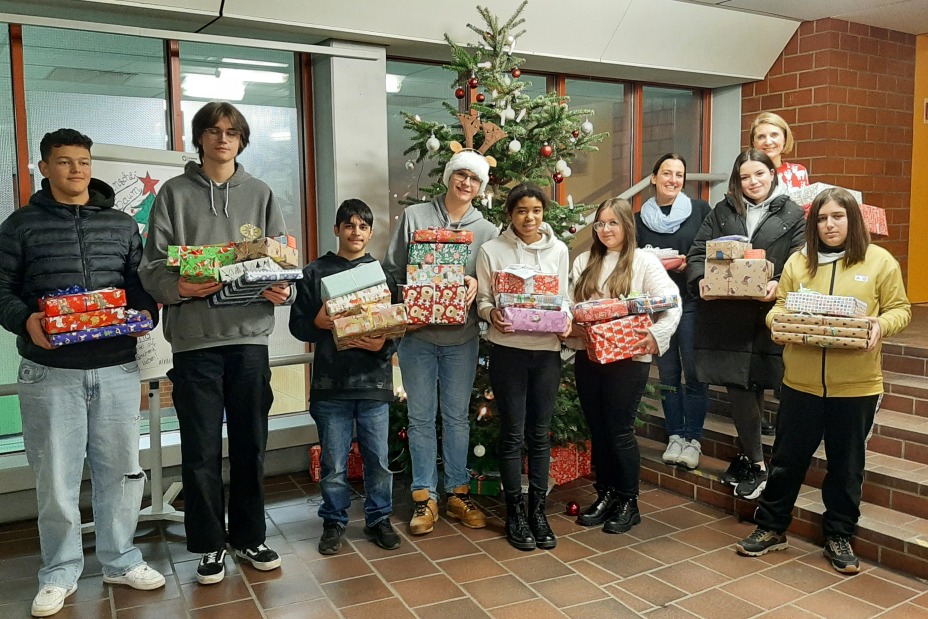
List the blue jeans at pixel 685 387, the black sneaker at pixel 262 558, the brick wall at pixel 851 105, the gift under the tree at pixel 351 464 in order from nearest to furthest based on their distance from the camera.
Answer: the black sneaker at pixel 262 558 → the blue jeans at pixel 685 387 → the gift under the tree at pixel 351 464 → the brick wall at pixel 851 105

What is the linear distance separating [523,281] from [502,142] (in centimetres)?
101

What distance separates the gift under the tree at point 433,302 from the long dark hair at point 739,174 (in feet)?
4.44

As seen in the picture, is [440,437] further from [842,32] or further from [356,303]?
[842,32]

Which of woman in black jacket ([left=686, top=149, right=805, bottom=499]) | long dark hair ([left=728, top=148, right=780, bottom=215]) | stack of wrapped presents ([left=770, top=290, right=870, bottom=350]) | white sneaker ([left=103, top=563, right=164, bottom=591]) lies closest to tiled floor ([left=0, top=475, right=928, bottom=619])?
white sneaker ([left=103, top=563, right=164, bottom=591])

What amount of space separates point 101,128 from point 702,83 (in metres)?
4.52

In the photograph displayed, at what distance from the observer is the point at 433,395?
→ 378 cm

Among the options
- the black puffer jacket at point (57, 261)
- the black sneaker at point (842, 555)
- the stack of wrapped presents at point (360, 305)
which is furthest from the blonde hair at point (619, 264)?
the black puffer jacket at point (57, 261)

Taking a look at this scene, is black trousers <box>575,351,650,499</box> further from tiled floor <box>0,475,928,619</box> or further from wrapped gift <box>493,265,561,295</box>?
wrapped gift <box>493,265,561,295</box>

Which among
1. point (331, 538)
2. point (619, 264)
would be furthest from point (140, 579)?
point (619, 264)

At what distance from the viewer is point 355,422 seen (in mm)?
3721

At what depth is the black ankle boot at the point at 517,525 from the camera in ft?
11.8

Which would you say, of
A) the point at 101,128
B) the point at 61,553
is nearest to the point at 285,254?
the point at 61,553

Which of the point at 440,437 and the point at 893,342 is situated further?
the point at 893,342

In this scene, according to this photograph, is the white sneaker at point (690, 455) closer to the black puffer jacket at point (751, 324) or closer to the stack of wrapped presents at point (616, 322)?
the black puffer jacket at point (751, 324)
